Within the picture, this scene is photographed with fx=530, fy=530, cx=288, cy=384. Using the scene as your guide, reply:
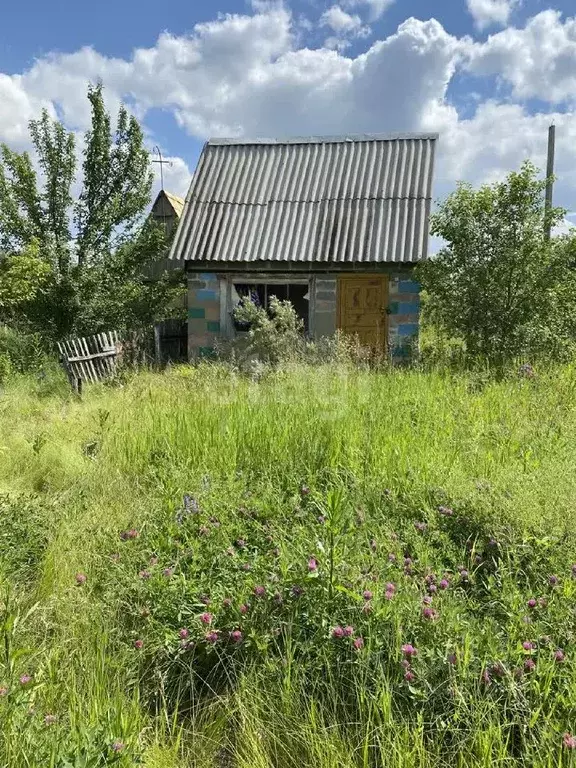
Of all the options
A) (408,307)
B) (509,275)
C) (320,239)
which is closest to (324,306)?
(320,239)

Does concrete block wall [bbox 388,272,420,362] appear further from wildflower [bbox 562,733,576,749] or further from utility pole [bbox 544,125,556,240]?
wildflower [bbox 562,733,576,749]

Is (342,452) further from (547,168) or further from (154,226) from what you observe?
(547,168)

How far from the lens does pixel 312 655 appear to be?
226 cm

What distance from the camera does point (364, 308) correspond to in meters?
10.5

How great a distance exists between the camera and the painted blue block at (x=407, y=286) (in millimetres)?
10273

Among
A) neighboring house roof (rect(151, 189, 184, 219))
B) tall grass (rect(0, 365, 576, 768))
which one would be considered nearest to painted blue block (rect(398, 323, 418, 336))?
tall grass (rect(0, 365, 576, 768))

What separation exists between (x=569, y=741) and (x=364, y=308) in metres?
9.22

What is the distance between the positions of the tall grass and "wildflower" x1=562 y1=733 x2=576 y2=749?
1.8 inches

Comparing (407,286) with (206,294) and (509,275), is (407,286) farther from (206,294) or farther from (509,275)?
(206,294)

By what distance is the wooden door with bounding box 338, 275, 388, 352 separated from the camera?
10.4 meters

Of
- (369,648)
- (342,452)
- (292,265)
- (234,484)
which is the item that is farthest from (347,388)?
(292,265)

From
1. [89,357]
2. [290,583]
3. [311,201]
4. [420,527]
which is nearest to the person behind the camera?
[290,583]

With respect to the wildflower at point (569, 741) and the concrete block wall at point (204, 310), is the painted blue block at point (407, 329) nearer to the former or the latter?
the concrete block wall at point (204, 310)

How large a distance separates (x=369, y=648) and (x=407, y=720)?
0.87ft
